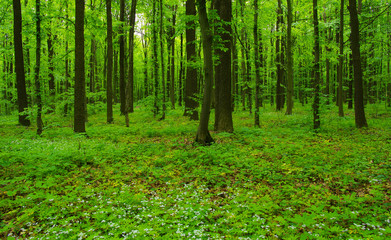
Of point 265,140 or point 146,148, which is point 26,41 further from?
point 265,140

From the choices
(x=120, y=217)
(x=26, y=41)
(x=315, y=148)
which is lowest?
(x=120, y=217)

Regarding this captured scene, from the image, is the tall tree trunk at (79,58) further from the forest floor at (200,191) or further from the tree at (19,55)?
the tree at (19,55)

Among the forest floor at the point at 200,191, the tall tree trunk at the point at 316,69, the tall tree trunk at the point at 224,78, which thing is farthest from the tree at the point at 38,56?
the tall tree trunk at the point at 316,69

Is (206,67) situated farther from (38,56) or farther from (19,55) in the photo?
(19,55)

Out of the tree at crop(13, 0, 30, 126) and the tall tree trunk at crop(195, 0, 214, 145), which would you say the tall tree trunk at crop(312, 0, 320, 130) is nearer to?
the tall tree trunk at crop(195, 0, 214, 145)

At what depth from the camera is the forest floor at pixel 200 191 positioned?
366cm

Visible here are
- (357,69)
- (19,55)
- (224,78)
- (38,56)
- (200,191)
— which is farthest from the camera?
(19,55)

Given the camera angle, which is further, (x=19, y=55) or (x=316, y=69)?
(x=19, y=55)

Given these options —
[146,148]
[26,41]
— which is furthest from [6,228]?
[26,41]

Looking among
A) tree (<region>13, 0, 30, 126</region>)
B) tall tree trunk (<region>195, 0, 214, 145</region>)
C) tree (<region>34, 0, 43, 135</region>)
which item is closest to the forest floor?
tall tree trunk (<region>195, 0, 214, 145</region>)

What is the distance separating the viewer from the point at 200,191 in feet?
17.1

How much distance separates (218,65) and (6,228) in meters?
9.32

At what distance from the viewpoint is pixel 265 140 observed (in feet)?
31.5

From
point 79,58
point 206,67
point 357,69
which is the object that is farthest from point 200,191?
point 357,69
